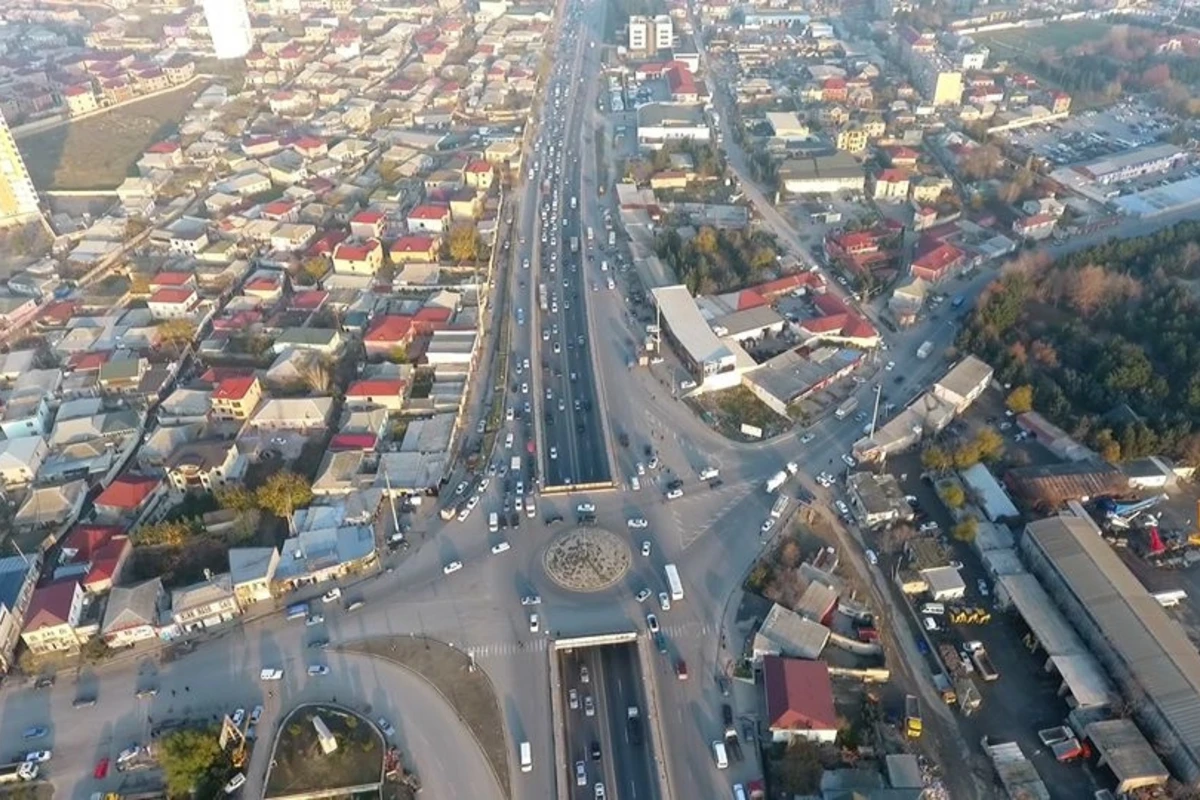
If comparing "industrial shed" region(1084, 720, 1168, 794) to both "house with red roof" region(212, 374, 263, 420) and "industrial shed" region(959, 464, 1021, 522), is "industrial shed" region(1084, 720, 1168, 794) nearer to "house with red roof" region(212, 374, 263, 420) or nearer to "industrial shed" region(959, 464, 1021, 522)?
"industrial shed" region(959, 464, 1021, 522)

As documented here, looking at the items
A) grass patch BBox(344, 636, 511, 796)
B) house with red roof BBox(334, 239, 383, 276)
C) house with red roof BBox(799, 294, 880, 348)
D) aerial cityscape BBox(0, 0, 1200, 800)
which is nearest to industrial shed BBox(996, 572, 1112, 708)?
aerial cityscape BBox(0, 0, 1200, 800)

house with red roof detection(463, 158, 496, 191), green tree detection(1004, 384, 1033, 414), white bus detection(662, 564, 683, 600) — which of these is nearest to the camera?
white bus detection(662, 564, 683, 600)

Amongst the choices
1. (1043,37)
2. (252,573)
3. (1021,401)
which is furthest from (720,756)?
(1043,37)

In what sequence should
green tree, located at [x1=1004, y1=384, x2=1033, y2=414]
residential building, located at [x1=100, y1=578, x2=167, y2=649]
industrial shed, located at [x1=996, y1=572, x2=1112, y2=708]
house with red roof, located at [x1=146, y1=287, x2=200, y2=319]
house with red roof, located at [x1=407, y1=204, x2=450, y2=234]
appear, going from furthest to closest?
house with red roof, located at [x1=407, y1=204, x2=450, y2=234] < house with red roof, located at [x1=146, y1=287, x2=200, y2=319] < green tree, located at [x1=1004, y1=384, x2=1033, y2=414] < residential building, located at [x1=100, y1=578, x2=167, y2=649] < industrial shed, located at [x1=996, y1=572, x2=1112, y2=708]

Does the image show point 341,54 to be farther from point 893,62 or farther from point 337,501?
point 337,501

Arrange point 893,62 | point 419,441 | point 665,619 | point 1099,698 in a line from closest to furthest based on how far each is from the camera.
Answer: point 1099,698 → point 665,619 → point 419,441 → point 893,62

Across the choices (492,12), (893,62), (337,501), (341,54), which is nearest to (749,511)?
(337,501)

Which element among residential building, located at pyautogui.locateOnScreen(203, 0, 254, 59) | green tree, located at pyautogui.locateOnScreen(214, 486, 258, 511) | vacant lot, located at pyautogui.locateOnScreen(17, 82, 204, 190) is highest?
residential building, located at pyautogui.locateOnScreen(203, 0, 254, 59)
